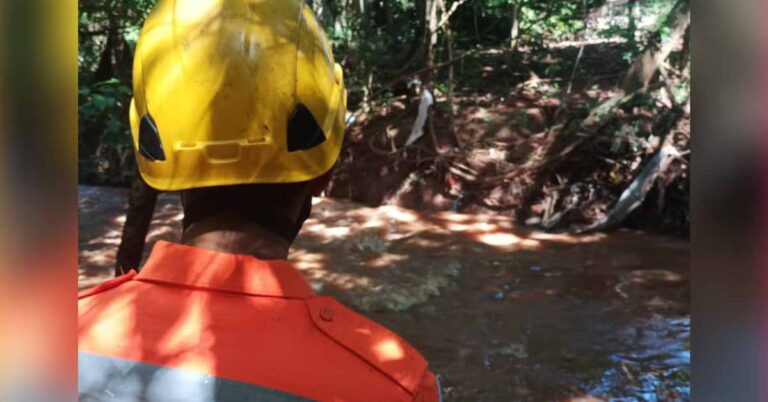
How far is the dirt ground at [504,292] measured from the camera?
421 centimetres

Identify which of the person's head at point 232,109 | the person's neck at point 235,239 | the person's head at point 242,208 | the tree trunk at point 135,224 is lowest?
the tree trunk at point 135,224

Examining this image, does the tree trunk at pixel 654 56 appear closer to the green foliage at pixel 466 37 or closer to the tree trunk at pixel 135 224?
the green foliage at pixel 466 37

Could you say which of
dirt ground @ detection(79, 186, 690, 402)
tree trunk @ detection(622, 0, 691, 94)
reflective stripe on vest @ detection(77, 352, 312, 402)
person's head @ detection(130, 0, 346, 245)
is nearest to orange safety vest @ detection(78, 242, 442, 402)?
reflective stripe on vest @ detection(77, 352, 312, 402)

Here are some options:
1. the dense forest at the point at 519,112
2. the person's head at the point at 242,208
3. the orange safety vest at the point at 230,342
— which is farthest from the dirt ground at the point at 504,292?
the orange safety vest at the point at 230,342

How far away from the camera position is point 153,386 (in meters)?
0.98

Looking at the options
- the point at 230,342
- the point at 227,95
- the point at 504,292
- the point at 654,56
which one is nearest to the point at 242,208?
the point at 227,95

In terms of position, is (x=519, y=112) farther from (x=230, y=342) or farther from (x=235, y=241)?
(x=230, y=342)

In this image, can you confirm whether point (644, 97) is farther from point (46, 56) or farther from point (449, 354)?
point (46, 56)

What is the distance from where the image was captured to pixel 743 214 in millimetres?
536

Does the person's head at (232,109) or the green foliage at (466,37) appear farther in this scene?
the green foliage at (466,37)

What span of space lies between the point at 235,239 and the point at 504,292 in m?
4.66

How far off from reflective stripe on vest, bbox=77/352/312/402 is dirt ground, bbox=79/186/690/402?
317 cm

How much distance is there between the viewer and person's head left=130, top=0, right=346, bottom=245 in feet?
4.00

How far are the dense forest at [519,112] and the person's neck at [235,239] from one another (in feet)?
17.9
